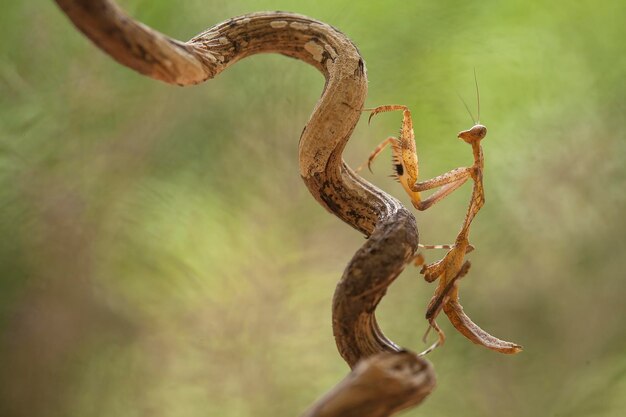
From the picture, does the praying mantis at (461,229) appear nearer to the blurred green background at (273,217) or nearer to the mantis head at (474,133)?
the mantis head at (474,133)

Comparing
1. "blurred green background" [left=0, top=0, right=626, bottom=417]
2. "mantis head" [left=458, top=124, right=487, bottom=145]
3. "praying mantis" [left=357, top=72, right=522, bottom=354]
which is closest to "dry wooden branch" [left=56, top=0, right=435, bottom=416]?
"praying mantis" [left=357, top=72, right=522, bottom=354]

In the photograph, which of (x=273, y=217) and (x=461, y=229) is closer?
(x=461, y=229)

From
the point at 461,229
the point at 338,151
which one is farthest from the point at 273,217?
the point at 338,151

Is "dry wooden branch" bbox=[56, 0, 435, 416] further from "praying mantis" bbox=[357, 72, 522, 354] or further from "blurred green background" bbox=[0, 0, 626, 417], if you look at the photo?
"blurred green background" bbox=[0, 0, 626, 417]

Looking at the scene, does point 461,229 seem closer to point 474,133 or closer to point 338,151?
point 474,133

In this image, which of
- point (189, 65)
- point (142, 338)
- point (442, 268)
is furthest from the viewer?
point (142, 338)

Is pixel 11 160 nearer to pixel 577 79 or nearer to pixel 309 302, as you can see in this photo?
pixel 309 302

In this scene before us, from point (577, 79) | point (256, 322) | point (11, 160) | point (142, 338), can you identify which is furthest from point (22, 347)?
point (577, 79)
